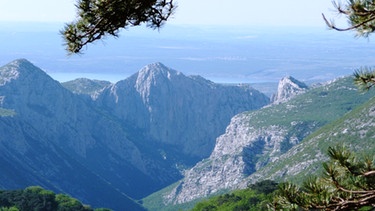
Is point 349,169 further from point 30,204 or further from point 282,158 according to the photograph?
point 282,158

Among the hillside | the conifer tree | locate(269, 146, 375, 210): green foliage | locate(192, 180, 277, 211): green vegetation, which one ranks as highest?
the conifer tree

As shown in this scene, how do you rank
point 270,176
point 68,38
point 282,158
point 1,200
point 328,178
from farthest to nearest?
point 282,158 < point 270,176 < point 1,200 < point 68,38 < point 328,178

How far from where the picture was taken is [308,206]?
10.9 m

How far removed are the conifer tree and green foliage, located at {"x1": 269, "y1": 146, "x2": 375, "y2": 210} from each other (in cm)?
232

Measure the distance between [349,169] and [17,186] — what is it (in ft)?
631

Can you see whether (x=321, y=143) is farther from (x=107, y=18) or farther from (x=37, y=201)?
(x=107, y=18)

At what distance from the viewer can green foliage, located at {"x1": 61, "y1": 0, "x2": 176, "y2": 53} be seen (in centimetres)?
1280

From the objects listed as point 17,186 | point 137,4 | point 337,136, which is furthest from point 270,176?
point 137,4

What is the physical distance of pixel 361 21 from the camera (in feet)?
37.9

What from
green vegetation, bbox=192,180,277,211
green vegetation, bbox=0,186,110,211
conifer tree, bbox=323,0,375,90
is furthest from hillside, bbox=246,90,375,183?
conifer tree, bbox=323,0,375,90

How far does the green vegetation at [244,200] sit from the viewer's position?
71062mm

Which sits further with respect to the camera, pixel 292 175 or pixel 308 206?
pixel 292 175

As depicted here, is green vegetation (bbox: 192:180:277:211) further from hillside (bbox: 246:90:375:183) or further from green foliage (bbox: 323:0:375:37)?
hillside (bbox: 246:90:375:183)

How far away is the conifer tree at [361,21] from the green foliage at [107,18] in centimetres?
436
